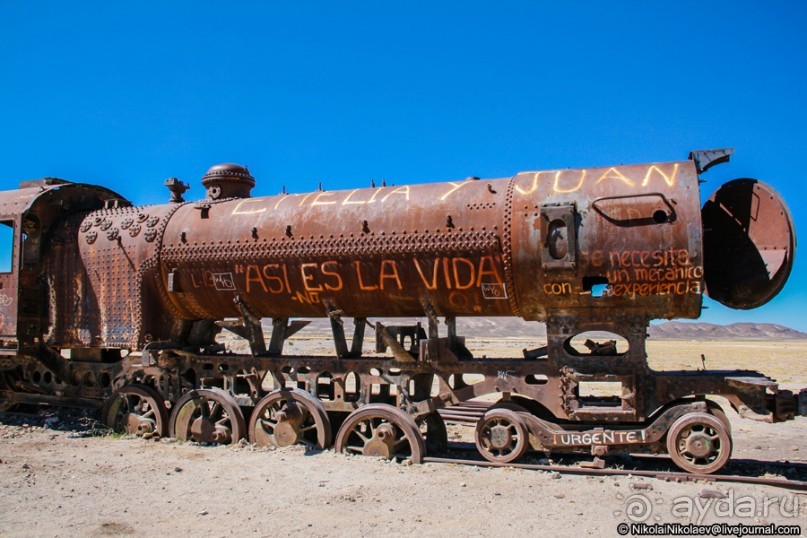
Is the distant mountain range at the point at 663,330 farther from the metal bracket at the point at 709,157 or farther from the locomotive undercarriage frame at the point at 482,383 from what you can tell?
the metal bracket at the point at 709,157

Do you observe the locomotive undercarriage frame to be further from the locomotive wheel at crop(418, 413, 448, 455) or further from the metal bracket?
the metal bracket

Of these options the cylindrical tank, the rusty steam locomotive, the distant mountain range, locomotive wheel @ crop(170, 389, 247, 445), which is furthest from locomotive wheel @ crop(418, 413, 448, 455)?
the distant mountain range

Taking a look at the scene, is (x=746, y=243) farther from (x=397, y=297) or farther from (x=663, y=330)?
(x=663, y=330)

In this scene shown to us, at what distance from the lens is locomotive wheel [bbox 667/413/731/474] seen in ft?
23.4

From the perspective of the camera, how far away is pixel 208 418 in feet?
31.8

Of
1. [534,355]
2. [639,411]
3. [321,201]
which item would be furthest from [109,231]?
[639,411]

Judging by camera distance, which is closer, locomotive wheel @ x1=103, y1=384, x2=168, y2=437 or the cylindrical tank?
the cylindrical tank

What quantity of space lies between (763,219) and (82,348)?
34.4 ft

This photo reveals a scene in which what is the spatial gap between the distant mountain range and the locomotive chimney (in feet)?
239

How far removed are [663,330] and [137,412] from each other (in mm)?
128497

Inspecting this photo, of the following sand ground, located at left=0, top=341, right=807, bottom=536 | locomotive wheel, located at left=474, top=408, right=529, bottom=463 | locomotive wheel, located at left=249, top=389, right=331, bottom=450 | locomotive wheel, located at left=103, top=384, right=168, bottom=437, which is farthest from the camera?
locomotive wheel, located at left=103, top=384, right=168, bottom=437

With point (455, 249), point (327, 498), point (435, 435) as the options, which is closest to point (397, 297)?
point (455, 249)

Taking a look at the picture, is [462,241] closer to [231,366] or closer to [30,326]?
[231,366]

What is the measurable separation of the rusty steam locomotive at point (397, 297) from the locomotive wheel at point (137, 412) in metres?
0.03
